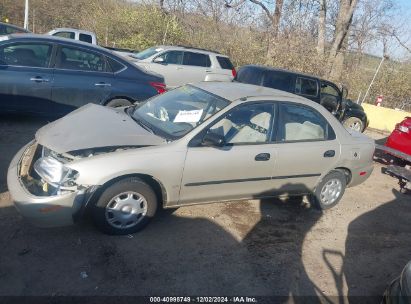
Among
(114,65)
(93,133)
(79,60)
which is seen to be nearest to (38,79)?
(79,60)

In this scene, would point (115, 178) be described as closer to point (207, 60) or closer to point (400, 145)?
point (400, 145)

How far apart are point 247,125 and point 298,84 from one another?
5.30m

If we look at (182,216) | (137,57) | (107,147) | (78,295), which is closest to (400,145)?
(182,216)

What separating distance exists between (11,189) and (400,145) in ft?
23.1

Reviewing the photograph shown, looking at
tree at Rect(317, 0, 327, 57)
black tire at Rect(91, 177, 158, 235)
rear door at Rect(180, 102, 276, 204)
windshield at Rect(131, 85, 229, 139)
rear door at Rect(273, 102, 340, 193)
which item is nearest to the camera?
black tire at Rect(91, 177, 158, 235)

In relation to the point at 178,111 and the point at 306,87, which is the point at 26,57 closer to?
the point at 178,111

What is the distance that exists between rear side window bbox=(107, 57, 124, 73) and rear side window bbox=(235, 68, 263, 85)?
3.28 metres

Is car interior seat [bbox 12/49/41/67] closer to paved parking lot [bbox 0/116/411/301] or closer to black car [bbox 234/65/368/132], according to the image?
paved parking lot [bbox 0/116/411/301]

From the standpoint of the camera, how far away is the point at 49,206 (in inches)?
140

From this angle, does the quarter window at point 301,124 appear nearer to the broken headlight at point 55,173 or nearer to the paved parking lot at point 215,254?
the paved parking lot at point 215,254

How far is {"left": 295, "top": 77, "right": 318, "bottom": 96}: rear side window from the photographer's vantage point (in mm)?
9391

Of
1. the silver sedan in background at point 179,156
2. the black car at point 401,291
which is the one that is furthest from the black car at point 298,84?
the black car at point 401,291

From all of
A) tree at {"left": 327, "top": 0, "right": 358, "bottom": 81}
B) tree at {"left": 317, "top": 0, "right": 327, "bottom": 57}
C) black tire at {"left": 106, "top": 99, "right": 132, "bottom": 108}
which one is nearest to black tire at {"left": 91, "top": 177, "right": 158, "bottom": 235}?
black tire at {"left": 106, "top": 99, "right": 132, "bottom": 108}

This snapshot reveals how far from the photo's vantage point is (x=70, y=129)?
4.15 m
